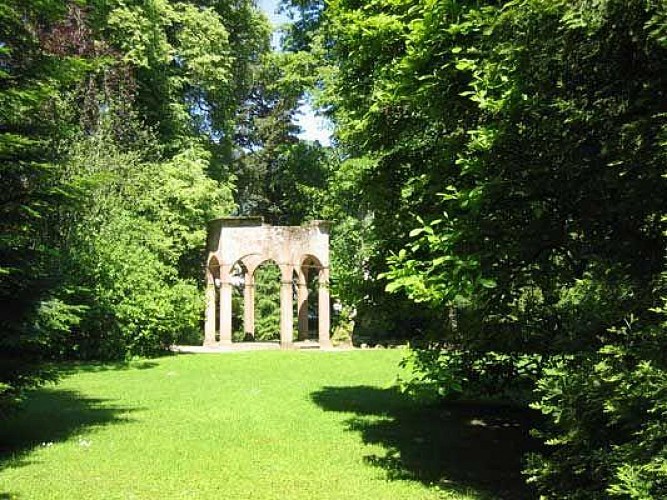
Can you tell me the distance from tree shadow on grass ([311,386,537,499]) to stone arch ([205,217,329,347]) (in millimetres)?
12771

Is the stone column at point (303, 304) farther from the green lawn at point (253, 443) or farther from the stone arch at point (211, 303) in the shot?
the green lawn at point (253, 443)

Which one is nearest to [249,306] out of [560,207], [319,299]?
[319,299]

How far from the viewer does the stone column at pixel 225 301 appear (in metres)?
27.3

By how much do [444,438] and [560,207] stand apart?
15.9 ft

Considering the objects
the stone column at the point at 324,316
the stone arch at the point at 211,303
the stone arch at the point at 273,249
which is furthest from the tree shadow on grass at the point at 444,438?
the stone arch at the point at 211,303

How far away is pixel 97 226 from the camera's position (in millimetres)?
20719

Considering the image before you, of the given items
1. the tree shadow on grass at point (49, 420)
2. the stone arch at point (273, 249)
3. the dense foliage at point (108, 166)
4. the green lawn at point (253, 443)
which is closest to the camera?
the green lawn at point (253, 443)

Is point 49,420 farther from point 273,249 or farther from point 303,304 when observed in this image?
point 303,304

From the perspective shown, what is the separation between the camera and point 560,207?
243 inches

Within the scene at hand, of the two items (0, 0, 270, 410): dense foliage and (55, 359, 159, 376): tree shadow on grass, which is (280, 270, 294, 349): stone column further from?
(55, 359, 159, 376): tree shadow on grass

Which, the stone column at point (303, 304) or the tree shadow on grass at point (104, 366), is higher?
the stone column at point (303, 304)

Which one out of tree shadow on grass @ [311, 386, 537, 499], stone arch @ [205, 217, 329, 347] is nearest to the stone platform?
stone arch @ [205, 217, 329, 347]

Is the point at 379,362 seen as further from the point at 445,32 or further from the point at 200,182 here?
the point at 445,32

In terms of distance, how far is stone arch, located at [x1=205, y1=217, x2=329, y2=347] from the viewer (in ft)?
88.2
